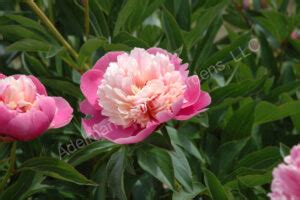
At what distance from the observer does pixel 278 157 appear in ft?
3.37

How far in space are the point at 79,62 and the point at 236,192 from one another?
1.08ft

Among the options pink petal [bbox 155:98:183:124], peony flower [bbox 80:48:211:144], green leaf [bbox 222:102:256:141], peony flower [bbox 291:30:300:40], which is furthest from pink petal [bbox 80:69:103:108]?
peony flower [bbox 291:30:300:40]

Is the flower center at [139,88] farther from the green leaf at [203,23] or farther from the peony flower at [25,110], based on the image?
the green leaf at [203,23]

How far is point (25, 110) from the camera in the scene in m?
0.83

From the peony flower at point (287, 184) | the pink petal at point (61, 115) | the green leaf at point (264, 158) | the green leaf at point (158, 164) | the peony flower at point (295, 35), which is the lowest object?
the green leaf at point (264, 158)

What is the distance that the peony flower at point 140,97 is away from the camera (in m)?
0.80

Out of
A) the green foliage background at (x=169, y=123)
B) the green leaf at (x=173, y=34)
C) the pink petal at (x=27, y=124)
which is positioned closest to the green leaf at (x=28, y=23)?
the green foliage background at (x=169, y=123)

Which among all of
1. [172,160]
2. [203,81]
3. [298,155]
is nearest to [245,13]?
[203,81]

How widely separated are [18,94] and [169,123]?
34 centimetres

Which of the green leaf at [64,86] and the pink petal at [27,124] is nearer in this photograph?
the pink petal at [27,124]

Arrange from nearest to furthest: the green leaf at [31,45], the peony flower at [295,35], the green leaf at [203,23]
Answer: the green leaf at [31,45]
the green leaf at [203,23]
the peony flower at [295,35]

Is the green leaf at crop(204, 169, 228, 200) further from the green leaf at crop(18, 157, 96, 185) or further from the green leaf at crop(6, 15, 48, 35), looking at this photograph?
the green leaf at crop(6, 15, 48, 35)

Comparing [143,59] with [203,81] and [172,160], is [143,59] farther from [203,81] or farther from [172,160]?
[203,81]

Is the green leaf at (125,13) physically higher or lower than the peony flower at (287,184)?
lower
